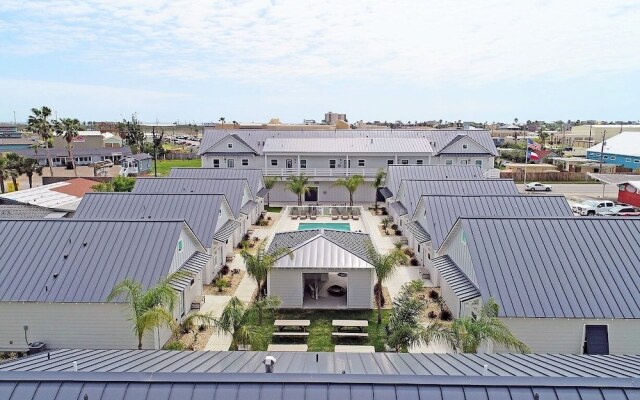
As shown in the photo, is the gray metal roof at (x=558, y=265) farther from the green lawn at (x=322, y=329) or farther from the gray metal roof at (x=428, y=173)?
the gray metal roof at (x=428, y=173)

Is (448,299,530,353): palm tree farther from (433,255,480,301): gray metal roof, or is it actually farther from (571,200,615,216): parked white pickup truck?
(571,200,615,216): parked white pickup truck

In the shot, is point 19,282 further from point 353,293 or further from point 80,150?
point 80,150

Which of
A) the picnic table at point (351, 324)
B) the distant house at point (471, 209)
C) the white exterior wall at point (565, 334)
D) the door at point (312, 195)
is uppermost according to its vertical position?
the distant house at point (471, 209)

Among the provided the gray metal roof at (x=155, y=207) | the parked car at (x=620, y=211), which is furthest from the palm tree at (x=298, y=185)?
the parked car at (x=620, y=211)

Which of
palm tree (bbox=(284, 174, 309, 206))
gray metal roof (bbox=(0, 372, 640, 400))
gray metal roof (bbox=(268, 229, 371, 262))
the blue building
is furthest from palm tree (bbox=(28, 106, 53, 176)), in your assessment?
the blue building

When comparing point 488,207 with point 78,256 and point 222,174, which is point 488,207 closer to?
point 78,256

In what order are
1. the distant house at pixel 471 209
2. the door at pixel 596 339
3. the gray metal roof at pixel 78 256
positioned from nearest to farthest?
1. the door at pixel 596 339
2. the gray metal roof at pixel 78 256
3. the distant house at pixel 471 209
